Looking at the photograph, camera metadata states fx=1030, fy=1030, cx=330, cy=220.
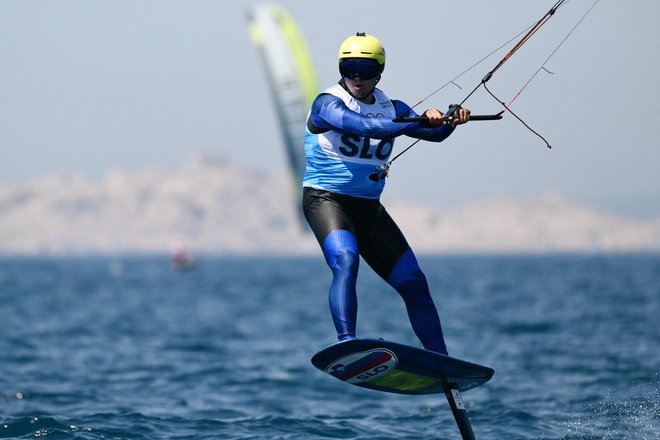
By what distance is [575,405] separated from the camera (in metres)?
13.5

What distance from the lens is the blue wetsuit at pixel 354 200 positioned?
8195 millimetres

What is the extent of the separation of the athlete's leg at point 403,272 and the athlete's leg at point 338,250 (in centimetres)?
30

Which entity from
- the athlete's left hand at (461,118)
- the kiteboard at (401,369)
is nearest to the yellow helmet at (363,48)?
the athlete's left hand at (461,118)

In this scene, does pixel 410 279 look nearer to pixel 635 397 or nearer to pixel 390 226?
pixel 390 226

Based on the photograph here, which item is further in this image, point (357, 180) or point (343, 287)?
point (357, 180)

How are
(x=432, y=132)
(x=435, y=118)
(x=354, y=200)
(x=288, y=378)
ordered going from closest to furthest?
(x=435, y=118), (x=432, y=132), (x=354, y=200), (x=288, y=378)

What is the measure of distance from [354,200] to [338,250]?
0.51 meters

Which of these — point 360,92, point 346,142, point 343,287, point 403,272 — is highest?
point 360,92

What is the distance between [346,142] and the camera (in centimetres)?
839

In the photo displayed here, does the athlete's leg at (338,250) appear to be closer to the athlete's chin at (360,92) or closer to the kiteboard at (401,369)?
the kiteboard at (401,369)

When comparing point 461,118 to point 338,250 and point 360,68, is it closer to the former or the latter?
point 360,68

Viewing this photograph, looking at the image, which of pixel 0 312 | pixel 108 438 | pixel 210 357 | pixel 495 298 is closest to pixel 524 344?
pixel 210 357

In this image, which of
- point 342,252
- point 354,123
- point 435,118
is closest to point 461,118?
point 435,118

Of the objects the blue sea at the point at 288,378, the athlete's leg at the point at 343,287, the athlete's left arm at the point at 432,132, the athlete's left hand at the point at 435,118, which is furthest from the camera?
the blue sea at the point at 288,378
